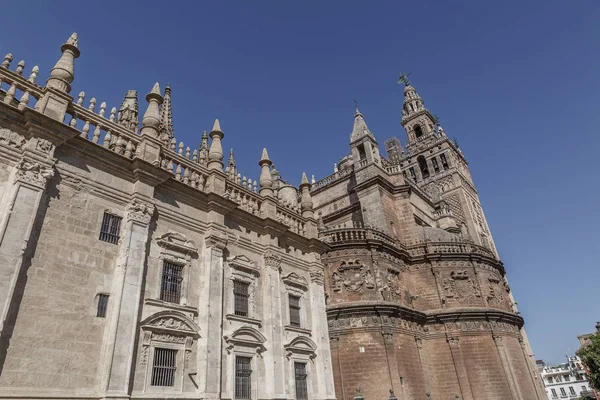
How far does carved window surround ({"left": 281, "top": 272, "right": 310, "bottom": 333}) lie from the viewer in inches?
641

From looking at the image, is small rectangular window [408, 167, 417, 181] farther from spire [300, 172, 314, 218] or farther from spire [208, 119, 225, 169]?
spire [208, 119, 225, 169]

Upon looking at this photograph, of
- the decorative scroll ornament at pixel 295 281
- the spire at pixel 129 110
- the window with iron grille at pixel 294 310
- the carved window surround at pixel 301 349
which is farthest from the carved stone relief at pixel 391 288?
the spire at pixel 129 110

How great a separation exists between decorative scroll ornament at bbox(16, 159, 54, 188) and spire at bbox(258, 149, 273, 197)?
8820 mm

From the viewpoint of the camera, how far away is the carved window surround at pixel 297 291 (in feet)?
53.4

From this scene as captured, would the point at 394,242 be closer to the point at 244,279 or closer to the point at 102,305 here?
the point at 244,279

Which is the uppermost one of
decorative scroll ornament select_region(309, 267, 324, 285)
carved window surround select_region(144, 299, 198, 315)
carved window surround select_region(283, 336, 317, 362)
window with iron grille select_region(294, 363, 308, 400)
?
decorative scroll ornament select_region(309, 267, 324, 285)

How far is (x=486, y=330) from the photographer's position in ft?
91.9

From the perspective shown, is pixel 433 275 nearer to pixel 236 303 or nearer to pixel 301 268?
pixel 301 268

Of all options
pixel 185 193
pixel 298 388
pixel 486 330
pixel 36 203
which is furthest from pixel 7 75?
pixel 486 330

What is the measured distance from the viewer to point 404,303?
1070 inches

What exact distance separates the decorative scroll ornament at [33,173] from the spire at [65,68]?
2654 mm

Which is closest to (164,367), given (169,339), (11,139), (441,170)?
(169,339)

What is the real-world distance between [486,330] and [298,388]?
1841 centimetres

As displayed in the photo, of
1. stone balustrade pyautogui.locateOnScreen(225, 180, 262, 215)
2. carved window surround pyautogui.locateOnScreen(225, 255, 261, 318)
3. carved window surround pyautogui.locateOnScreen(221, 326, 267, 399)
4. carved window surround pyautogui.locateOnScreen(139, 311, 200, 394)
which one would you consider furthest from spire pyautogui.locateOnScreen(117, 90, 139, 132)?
carved window surround pyautogui.locateOnScreen(221, 326, 267, 399)
